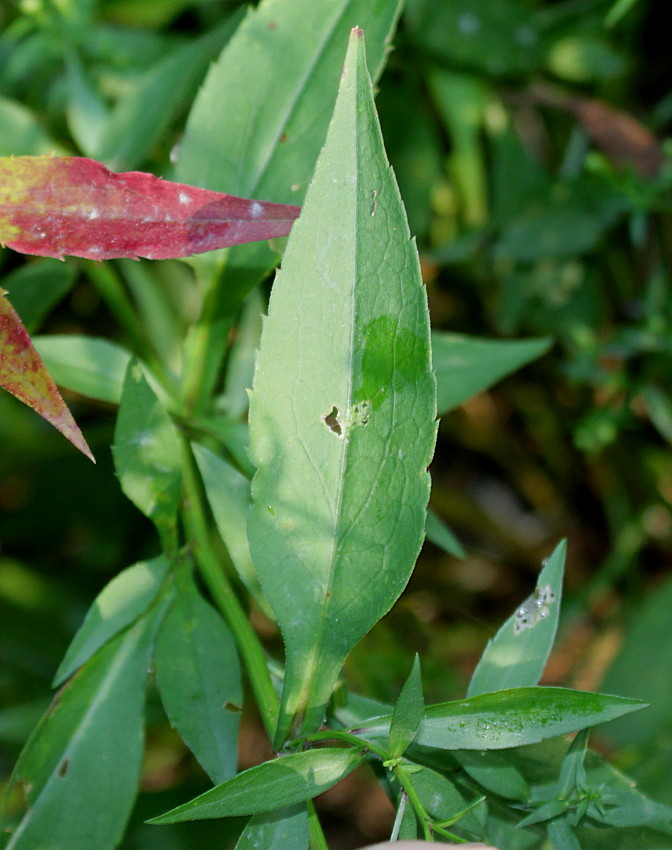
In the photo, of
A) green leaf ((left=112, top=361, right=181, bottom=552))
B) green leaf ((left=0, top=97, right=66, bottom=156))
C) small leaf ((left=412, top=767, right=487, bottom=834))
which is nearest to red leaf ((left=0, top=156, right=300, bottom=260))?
green leaf ((left=112, top=361, right=181, bottom=552))

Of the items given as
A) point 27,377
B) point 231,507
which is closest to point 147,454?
point 231,507

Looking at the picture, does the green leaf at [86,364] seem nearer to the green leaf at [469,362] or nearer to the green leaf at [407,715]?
the green leaf at [469,362]

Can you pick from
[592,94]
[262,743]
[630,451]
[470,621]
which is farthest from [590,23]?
[262,743]

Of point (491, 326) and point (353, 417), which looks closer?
point (353, 417)

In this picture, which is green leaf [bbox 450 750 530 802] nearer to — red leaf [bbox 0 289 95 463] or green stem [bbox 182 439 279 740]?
green stem [bbox 182 439 279 740]

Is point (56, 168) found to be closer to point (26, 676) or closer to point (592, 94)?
point (26, 676)

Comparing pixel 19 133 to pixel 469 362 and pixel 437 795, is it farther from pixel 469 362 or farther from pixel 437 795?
pixel 437 795
